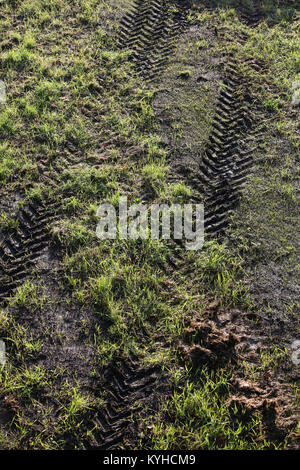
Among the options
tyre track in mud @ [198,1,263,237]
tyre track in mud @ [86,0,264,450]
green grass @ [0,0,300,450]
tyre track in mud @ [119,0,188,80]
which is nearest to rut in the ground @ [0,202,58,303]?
green grass @ [0,0,300,450]

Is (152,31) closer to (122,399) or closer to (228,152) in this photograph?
(228,152)

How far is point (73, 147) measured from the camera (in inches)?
188

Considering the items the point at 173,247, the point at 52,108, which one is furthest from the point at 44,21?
the point at 173,247

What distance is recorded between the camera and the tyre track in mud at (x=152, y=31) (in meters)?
5.57

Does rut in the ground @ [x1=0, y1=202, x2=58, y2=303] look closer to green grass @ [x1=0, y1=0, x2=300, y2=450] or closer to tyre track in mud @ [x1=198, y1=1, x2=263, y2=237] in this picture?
green grass @ [x1=0, y1=0, x2=300, y2=450]

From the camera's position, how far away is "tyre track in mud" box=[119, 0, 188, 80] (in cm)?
557

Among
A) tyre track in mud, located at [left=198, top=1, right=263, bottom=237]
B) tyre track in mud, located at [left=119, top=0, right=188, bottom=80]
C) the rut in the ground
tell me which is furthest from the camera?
tyre track in mud, located at [left=119, top=0, right=188, bottom=80]

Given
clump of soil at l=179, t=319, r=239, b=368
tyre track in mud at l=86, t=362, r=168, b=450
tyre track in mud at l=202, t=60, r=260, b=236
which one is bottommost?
tyre track in mud at l=86, t=362, r=168, b=450

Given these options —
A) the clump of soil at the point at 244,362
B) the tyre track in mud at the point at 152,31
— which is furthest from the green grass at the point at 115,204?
the tyre track in mud at the point at 152,31

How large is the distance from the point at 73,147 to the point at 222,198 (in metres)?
1.58

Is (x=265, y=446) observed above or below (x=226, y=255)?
below
